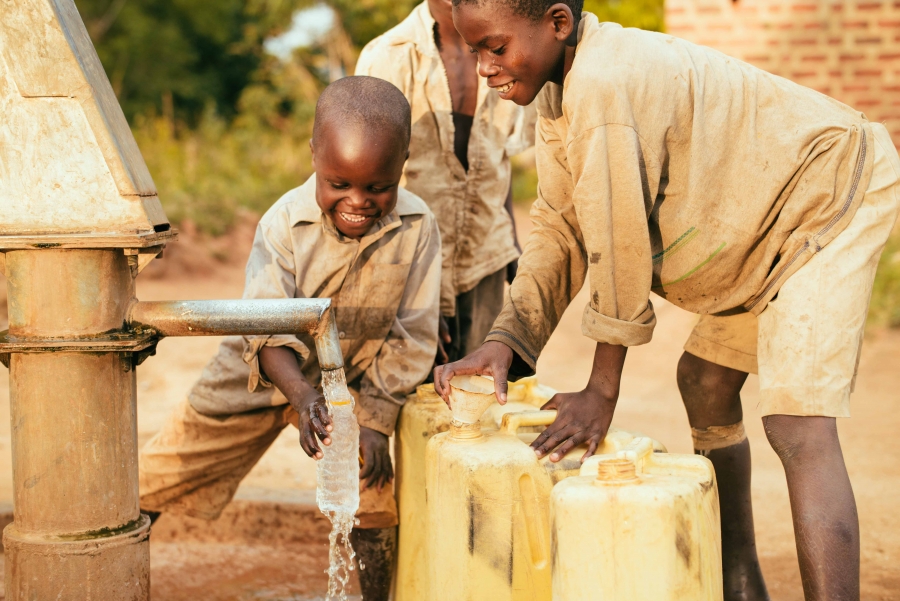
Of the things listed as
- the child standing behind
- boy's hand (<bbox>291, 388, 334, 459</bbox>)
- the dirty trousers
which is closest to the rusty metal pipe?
boy's hand (<bbox>291, 388, 334, 459</bbox>)

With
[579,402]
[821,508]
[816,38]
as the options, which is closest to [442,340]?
[579,402]

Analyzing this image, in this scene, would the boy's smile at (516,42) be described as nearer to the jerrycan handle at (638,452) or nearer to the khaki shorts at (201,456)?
the jerrycan handle at (638,452)

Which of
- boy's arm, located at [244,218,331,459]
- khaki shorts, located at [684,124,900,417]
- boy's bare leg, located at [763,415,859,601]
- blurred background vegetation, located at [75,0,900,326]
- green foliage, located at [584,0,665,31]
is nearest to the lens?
boy's bare leg, located at [763,415,859,601]

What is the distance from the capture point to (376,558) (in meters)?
2.32

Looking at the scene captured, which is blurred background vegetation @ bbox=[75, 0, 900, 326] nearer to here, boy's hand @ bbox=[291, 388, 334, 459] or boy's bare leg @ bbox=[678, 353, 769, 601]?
boy's bare leg @ bbox=[678, 353, 769, 601]

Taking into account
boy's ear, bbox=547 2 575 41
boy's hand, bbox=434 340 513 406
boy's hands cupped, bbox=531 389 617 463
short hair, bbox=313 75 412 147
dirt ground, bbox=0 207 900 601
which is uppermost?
boy's ear, bbox=547 2 575 41

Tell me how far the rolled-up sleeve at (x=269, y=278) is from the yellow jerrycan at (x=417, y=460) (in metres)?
0.29

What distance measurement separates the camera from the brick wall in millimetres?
6004

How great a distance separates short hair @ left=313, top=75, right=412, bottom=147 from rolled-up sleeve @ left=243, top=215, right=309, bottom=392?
0.80 feet

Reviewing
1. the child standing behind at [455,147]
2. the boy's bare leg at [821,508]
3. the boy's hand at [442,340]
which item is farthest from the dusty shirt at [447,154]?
the boy's bare leg at [821,508]

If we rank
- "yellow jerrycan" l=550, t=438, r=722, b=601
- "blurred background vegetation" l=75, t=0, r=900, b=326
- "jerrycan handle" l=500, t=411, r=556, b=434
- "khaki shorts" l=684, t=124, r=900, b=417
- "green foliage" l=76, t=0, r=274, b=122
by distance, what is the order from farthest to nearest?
1. "green foliage" l=76, t=0, r=274, b=122
2. "blurred background vegetation" l=75, t=0, r=900, b=326
3. "jerrycan handle" l=500, t=411, r=556, b=434
4. "khaki shorts" l=684, t=124, r=900, b=417
5. "yellow jerrycan" l=550, t=438, r=722, b=601


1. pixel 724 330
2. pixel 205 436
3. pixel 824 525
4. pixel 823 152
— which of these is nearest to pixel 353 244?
pixel 205 436

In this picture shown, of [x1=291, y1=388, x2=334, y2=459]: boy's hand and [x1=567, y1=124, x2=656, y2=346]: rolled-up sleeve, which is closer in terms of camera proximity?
[x1=567, y1=124, x2=656, y2=346]: rolled-up sleeve

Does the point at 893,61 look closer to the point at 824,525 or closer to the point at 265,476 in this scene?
the point at 265,476
